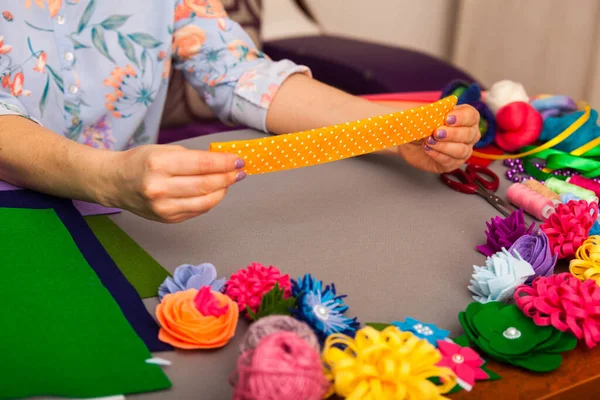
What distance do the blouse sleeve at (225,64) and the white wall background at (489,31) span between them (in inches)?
30.8

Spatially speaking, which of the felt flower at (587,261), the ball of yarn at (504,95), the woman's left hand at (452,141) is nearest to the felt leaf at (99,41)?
the woman's left hand at (452,141)

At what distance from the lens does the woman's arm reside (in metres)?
0.59

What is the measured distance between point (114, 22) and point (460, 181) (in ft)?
1.75

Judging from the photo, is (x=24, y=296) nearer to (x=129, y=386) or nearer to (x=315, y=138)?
(x=129, y=386)

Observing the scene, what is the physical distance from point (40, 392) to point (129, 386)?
0.06 m

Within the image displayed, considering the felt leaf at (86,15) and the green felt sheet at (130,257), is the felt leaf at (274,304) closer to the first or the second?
the green felt sheet at (130,257)

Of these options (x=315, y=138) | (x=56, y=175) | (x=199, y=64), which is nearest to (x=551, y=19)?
(x=199, y=64)

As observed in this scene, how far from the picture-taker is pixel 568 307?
1.82 ft

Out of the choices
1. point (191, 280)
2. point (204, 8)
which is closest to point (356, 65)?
point (204, 8)

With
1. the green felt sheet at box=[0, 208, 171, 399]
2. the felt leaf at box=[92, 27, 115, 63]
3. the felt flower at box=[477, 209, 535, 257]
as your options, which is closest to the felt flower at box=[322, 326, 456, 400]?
the green felt sheet at box=[0, 208, 171, 399]

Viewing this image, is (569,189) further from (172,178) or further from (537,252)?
(172,178)

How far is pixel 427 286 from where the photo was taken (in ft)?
2.15

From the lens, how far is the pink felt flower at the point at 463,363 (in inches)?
20.3

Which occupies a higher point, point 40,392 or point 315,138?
point 315,138
